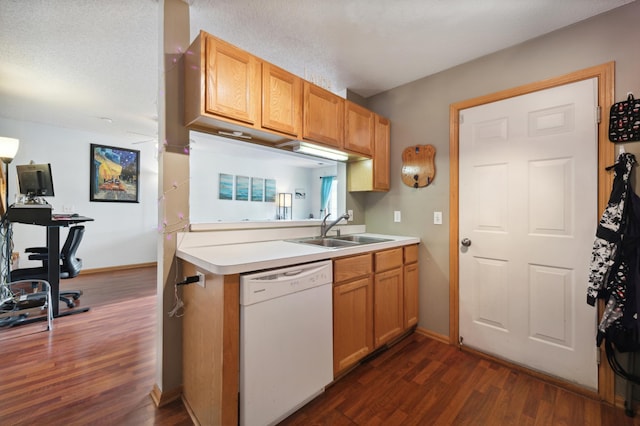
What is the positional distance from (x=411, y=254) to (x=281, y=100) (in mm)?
1732

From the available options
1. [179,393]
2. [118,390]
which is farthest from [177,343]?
[118,390]

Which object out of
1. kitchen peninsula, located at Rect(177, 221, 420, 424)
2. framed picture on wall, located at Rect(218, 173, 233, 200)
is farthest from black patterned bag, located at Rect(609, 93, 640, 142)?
framed picture on wall, located at Rect(218, 173, 233, 200)

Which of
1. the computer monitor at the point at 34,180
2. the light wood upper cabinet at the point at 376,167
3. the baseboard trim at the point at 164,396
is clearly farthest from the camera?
the computer monitor at the point at 34,180

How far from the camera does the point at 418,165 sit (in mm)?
2570

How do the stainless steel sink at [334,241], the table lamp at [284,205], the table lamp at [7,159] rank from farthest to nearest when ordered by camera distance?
the table lamp at [284,205] → the table lamp at [7,159] → the stainless steel sink at [334,241]

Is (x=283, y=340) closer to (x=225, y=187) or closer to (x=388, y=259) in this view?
→ (x=388, y=259)

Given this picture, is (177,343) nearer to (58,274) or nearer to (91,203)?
(58,274)

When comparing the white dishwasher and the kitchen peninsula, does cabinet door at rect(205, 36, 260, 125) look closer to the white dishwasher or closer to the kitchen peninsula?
the kitchen peninsula

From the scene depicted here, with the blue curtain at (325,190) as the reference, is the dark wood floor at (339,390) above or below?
below

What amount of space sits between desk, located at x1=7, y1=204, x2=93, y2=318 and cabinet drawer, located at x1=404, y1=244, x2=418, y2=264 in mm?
3609

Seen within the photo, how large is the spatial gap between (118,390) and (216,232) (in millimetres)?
1203

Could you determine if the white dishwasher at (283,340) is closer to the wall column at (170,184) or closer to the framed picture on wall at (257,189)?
the wall column at (170,184)

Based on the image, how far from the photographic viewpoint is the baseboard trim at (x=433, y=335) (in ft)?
7.80

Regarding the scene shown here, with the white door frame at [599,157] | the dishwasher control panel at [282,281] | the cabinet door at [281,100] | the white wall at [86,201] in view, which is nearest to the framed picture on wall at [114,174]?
the white wall at [86,201]
